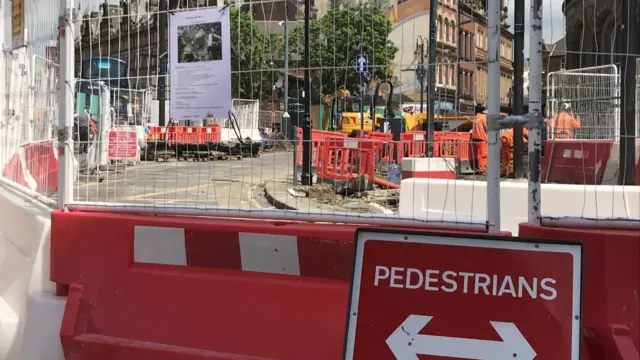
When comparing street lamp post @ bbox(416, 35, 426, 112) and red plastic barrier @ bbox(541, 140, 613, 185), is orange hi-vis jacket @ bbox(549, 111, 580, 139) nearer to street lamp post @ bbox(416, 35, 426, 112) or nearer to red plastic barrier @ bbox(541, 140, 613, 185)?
red plastic barrier @ bbox(541, 140, 613, 185)

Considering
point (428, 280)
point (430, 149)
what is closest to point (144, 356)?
point (428, 280)

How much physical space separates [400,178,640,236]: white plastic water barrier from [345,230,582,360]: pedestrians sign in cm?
177

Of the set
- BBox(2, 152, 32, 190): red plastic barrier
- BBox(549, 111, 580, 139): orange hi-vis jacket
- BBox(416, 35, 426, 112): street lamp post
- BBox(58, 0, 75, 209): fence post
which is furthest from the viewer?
BBox(2, 152, 32, 190): red plastic barrier

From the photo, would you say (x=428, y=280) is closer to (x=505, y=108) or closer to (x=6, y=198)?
(x=505, y=108)

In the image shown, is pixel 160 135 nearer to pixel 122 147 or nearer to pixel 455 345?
pixel 122 147

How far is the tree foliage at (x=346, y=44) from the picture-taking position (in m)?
3.21

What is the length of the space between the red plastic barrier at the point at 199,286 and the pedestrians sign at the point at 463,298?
51 centimetres

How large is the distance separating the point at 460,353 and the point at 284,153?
1.93 m

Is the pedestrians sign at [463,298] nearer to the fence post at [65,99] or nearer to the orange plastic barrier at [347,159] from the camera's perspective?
the fence post at [65,99]

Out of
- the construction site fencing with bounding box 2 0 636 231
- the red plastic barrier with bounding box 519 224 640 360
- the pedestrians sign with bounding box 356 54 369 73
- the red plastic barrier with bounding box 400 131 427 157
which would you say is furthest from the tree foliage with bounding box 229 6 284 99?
the red plastic barrier with bounding box 400 131 427 157

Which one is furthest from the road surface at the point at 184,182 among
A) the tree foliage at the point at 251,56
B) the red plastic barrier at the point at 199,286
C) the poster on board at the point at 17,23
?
the poster on board at the point at 17,23

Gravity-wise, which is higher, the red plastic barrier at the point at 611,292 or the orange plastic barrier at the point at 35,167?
the orange plastic barrier at the point at 35,167

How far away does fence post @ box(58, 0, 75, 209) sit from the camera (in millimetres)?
3500

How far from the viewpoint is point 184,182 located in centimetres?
394
